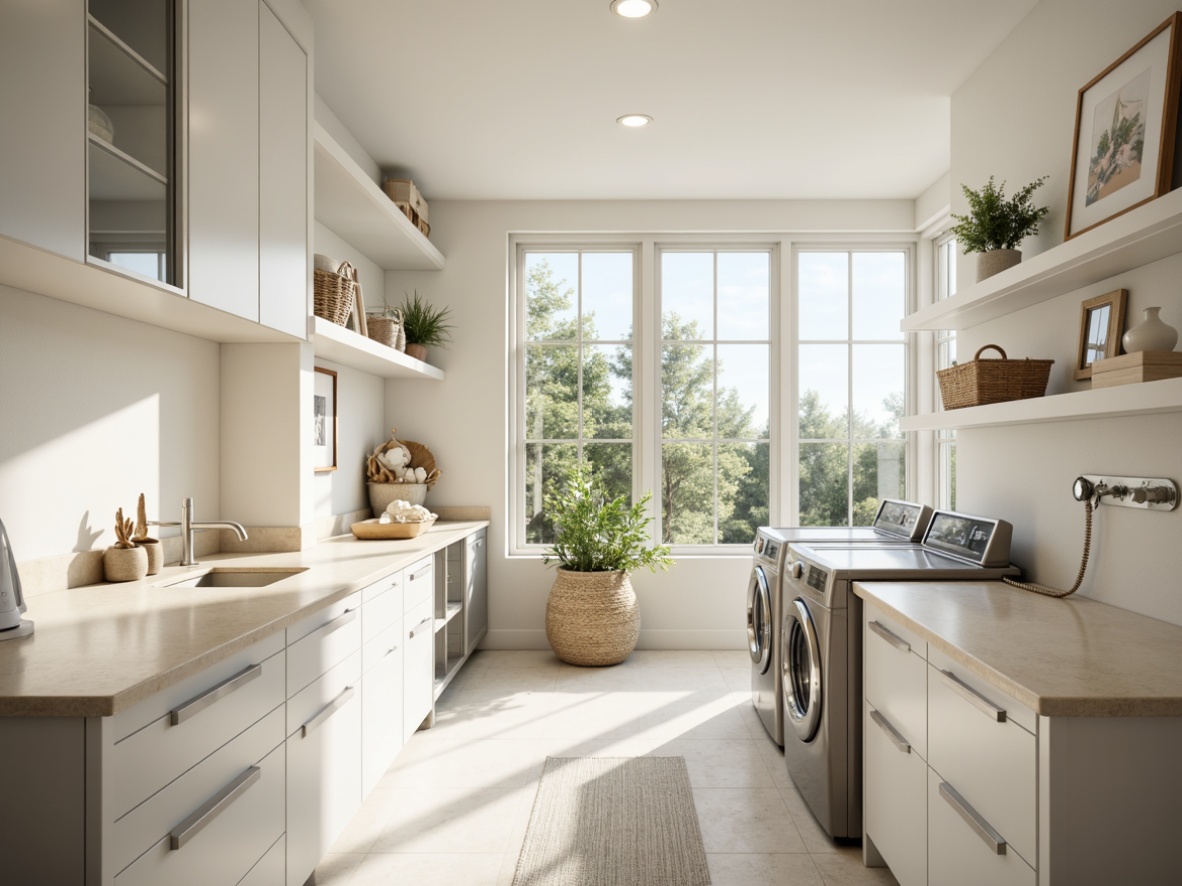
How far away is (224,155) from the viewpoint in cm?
218

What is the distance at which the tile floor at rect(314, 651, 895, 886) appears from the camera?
228cm

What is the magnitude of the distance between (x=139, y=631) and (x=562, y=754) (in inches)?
75.0

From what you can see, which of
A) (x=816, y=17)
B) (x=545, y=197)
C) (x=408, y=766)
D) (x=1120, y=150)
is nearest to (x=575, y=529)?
(x=408, y=766)

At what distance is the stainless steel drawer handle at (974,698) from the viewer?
146 centimetres

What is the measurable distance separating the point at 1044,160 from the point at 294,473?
9.15 feet

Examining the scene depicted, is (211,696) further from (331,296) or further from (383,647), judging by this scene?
(331,296)

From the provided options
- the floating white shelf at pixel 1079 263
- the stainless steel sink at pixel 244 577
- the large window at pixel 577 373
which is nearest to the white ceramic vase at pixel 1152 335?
the floating white shelf at pixel 1079 263

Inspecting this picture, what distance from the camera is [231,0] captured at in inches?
86.3

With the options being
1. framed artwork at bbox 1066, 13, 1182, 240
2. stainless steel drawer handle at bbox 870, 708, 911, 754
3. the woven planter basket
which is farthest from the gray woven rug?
framed artwork at bbox 1066, 13, 1182, 240

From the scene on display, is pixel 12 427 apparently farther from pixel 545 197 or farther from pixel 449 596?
pixel 545 197

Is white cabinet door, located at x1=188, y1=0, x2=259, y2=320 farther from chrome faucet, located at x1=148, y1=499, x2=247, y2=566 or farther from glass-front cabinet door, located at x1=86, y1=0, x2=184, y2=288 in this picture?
chrome faucet, located at x1=148, y1=499, x2=247, y2=566

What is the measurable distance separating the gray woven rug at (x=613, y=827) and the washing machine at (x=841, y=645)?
1.43 ft

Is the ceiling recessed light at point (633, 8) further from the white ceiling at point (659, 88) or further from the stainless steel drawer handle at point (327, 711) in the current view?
the stainless steel drawer handle at point (327, 711)

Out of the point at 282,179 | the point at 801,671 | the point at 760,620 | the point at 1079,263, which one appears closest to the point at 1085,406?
the point at 1079,263
